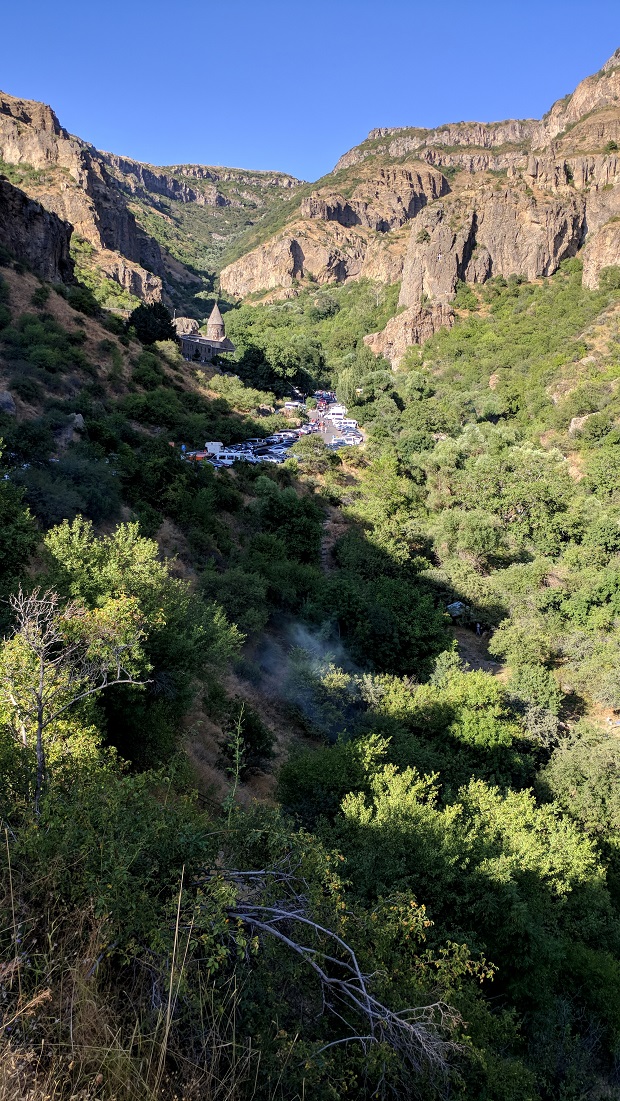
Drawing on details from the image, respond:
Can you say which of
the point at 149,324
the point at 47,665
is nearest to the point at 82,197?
the point at 149,324

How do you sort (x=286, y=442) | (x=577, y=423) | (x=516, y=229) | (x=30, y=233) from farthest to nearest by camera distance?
(x=516, y=229)
(x=286, y=442)
(x=577, y=423)
(x=30, y=233)

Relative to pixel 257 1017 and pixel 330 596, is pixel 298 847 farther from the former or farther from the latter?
pixel 330 596

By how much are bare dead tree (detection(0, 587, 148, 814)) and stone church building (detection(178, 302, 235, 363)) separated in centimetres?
5666

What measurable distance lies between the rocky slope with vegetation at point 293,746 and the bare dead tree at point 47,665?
0.06m

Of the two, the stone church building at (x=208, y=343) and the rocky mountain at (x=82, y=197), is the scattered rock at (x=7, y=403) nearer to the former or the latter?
the rocky mountain at (x=82, y=197)

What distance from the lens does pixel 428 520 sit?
89.7ft

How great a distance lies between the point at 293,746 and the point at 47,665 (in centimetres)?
853

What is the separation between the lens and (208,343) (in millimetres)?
68688

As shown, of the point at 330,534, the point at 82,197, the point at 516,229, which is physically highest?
the point at 516,229

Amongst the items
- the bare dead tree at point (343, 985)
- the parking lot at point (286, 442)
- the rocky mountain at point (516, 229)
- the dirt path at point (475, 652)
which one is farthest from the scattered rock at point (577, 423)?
the bare dead tree at point (343, 985)

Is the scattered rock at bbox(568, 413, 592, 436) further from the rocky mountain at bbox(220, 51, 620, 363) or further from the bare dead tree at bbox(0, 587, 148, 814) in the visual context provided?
the bare dead tree at bbox(0, 587, 148, 814)

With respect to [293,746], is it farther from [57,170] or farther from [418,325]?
[57,170]

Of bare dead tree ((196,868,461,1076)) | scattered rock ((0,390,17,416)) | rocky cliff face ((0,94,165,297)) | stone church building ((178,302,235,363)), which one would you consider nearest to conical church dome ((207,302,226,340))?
stone church building ((178,302,235,363))

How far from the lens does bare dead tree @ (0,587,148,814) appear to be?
16.2 feet
